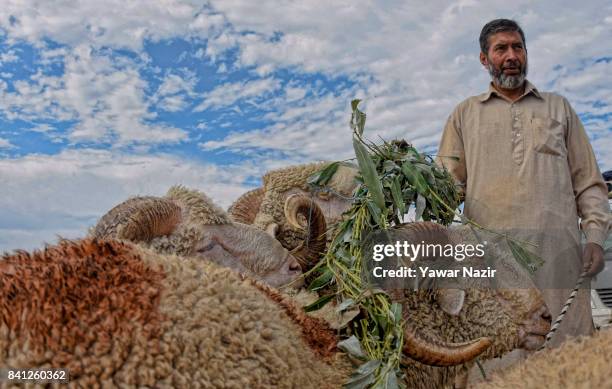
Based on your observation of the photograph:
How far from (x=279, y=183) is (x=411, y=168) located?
4469 mm

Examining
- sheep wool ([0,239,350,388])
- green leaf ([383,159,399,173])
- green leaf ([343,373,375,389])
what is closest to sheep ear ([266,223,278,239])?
green leaf ([383,159,399,173])

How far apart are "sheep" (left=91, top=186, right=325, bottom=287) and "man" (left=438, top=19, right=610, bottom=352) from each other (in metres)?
1.34

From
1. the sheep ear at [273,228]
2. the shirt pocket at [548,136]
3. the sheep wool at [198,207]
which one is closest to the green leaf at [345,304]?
the sheep wool at [198,207]

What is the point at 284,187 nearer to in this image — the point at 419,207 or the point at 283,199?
the point at 283,199

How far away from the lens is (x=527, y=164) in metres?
4.50

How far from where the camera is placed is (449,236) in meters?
3.23

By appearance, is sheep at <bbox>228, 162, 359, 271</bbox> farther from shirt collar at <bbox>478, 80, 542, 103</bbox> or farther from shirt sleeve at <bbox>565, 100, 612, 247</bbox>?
shirt sleeve at <bbox>565, 100, 612, 247</bbox>

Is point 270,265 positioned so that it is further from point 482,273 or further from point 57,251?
point 57,251

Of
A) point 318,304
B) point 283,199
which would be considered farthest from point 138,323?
point 283,199

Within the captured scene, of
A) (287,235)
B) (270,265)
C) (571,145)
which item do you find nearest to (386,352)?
(270,265)

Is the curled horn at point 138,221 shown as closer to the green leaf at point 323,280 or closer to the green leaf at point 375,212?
the green leaf at point 323,280

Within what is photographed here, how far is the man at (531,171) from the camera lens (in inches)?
176

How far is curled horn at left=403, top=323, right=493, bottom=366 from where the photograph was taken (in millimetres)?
2627

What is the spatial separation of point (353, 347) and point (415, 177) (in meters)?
1.16
